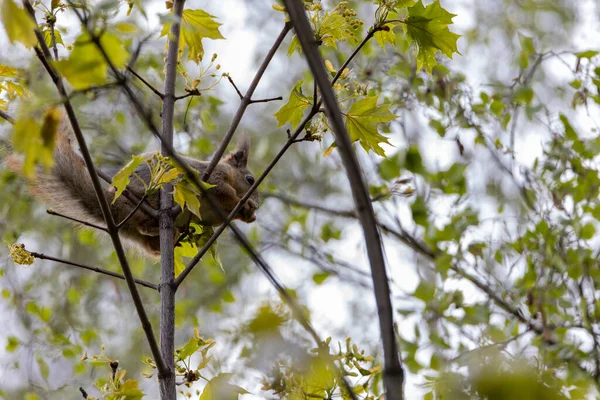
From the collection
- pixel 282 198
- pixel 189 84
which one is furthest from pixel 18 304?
pixel 189 84

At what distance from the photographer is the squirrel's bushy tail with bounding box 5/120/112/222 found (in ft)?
7.07

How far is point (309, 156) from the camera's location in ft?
19.0

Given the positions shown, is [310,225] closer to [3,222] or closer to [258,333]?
[3,222]

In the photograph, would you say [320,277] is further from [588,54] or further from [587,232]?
[588,54]

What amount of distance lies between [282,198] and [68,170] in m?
2.16

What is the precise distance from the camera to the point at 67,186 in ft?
7.34

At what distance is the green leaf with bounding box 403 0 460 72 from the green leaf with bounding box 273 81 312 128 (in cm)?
27

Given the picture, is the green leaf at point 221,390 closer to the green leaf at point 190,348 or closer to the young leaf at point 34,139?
the green leaf at point 190,348

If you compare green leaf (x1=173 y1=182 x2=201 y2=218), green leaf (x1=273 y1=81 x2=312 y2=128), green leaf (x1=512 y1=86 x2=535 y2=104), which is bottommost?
green leaf (x1=173 y1=182 x2=201 y2=218)

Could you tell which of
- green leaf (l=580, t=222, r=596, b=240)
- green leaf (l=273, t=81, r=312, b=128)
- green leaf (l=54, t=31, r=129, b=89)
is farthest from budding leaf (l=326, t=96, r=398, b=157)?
green leaf (l=580, t=222, r=596, b=240)

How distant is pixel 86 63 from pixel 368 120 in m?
0.74

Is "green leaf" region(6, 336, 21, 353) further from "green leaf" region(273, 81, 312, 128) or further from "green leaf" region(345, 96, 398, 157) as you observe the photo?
"green leaf" region(345, 96, 398, 157)

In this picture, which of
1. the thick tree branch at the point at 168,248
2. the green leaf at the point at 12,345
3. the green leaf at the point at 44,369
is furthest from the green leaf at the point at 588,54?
the green leaf at the point at 12,345

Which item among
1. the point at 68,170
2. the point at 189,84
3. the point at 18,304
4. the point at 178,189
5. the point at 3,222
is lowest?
the point at 178,189
